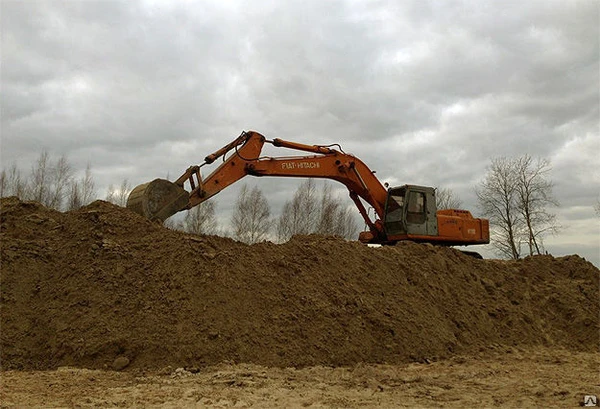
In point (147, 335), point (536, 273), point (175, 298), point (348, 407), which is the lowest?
point (348, 407)

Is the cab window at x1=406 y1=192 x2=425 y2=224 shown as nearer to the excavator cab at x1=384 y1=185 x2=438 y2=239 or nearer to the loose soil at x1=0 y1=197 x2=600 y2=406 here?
the excavator cab at x1=384 y1=185 x2=438 y2=239

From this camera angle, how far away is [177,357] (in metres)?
6.72

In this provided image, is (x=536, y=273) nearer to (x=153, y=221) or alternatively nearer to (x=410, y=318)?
(x=410, y=318)

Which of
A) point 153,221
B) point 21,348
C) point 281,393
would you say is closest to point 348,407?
point 281,393

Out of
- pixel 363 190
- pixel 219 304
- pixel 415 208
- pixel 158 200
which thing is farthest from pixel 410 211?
pixel 219 304

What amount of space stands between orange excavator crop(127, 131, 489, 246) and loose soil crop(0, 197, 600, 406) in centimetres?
190

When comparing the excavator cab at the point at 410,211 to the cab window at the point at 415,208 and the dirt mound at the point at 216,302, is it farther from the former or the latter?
the dirt mound at the point at 216,302

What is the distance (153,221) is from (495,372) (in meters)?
6.30

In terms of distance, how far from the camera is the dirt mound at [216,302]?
22.9ft

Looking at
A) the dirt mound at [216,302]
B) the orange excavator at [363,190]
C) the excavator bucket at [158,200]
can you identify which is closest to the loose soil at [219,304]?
the dirt mound at [216,302]

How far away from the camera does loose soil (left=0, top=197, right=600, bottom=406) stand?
6.96m

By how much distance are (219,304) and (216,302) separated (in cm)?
5

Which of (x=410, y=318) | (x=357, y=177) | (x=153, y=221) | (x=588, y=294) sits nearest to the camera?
(x=410, y=318)

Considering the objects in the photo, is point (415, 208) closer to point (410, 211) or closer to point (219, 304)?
point (410, 211)
